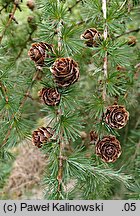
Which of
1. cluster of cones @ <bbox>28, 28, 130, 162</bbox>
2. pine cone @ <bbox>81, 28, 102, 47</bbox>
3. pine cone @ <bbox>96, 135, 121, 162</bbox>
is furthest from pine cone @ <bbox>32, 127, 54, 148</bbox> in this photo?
pine cone @ <bbox>81, 28, 102, 47</bbox>

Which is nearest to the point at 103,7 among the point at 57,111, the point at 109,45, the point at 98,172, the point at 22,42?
the point at 109,45

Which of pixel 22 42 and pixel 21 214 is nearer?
pixel 21 214

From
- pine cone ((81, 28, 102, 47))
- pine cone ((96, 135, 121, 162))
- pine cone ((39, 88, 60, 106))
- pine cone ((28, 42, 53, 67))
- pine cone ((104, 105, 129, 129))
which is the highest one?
pine cone ((81, 28, 102, 47))

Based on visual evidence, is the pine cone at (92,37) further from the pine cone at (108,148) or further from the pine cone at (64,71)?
the pine cone at (108,148)

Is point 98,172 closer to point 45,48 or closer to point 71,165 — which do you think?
point 71,165

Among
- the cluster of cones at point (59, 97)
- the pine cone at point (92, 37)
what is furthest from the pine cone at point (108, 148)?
the pine cone at point (92, 37)

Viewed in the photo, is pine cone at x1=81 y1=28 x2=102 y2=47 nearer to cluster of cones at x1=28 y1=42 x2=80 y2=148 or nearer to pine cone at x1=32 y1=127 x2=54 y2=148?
cluster of cones at x1=28 y1=42 x2=80 y2=148
